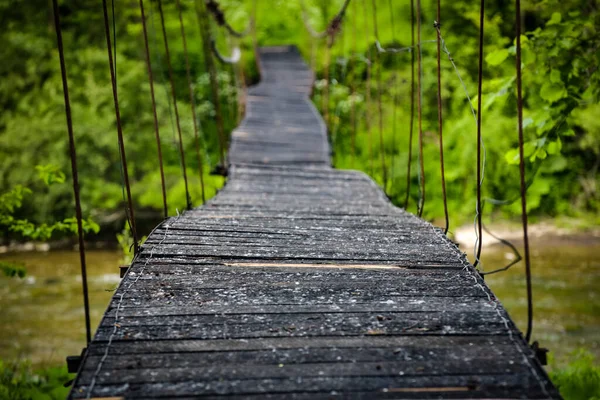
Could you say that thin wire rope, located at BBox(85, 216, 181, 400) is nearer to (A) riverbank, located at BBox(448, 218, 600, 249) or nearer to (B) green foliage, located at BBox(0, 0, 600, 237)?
(B) green foliage, located at BBox(0, 0, 600, 237)

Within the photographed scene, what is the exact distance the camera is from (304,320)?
1.34m

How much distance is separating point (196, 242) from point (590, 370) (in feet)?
8.77

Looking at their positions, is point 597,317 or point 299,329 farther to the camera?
point 597,317

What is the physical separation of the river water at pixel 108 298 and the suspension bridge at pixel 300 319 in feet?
9.62

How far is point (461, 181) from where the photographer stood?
784cm

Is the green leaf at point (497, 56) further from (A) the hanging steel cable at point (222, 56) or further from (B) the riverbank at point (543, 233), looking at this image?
(B) the riverbank at point (543, 233)

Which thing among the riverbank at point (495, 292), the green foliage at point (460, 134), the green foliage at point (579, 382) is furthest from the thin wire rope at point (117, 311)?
the green foliage at point (460, 134)

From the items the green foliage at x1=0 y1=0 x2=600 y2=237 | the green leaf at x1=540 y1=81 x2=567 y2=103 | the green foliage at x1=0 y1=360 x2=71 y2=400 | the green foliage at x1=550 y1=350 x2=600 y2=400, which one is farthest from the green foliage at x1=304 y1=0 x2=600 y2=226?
the green foliage at x1=0 y1=360 x2=71 y2=400

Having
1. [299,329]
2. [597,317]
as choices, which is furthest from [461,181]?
[299,329]

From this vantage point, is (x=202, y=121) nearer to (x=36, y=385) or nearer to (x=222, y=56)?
(x=222, y=56)

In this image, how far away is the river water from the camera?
4539 millimetres

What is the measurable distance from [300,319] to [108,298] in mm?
5150

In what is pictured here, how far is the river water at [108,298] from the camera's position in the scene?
4.54m

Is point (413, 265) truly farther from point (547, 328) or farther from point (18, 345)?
point (18, 345)
